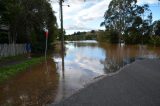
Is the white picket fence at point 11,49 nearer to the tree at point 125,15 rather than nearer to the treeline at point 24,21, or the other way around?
the treeline at point 24,21

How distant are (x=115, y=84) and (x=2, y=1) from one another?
16.2 metres

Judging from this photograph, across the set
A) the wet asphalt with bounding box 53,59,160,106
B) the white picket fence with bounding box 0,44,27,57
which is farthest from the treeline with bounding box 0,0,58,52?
the wet asphalt with bounding box 53,59,160,106

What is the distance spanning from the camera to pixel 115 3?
87.4m

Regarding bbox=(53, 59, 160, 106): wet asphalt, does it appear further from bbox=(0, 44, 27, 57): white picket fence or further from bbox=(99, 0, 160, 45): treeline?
bbox=(99, 0, 160, 45): treeline

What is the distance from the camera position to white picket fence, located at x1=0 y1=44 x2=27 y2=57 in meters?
28.5

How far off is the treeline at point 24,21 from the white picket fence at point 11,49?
115cm

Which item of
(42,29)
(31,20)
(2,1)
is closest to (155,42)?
(42,29)

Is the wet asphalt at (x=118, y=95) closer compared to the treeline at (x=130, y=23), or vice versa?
the wet asphalt at (x=118, y=95)

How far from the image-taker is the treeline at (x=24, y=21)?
29.8 m

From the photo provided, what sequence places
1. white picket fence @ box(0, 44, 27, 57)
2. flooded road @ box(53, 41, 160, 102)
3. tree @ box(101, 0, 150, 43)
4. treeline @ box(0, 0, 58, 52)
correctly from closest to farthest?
flooded road @ box(53, 41, 160, 102)
white picket fence @ box(0, 44, 27, 57)
treeline @ box(0, 0, 58, 52)
tree @ box(101, 0, 150, 43)

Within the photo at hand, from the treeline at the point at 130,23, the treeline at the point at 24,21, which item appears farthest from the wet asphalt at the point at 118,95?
the treeline at the point at 130,23

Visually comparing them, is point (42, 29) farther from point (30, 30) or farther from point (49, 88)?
point (49, 88)

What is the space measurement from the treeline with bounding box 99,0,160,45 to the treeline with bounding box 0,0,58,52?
49085 mm

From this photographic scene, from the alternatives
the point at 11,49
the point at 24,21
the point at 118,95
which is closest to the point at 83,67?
the point at 11,49
